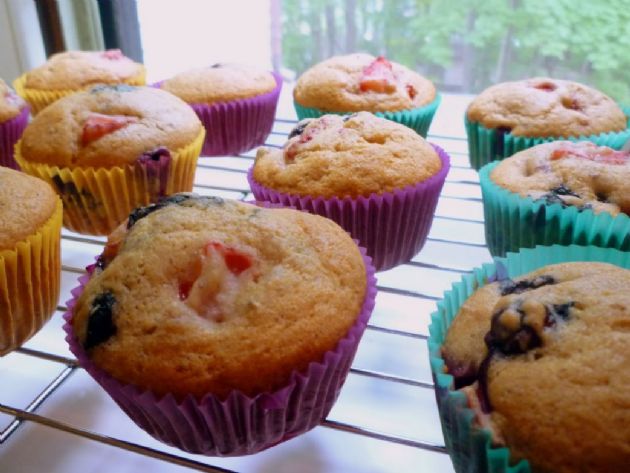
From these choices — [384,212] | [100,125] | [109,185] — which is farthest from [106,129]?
[384,212]

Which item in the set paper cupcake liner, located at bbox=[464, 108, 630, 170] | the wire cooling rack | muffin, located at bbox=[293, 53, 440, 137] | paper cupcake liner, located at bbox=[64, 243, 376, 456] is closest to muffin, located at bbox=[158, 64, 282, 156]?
muffin, located at bbox=[293, 53, 440, 137]

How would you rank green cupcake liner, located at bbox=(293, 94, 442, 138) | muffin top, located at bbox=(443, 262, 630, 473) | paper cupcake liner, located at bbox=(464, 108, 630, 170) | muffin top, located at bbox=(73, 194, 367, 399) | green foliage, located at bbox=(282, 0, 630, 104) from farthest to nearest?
green foliage, located at bbox=(282, 0, 630, 104) < green cupcake liner, located at bbox=(293, 94, 442, 138) < paper cupcake liner, located at bbox=(464, 108, 630, 170) < muffin top, located at bbox=(73, 194, 367, 399) < muffin top, located at bbox=(443, 262, 630, 473)

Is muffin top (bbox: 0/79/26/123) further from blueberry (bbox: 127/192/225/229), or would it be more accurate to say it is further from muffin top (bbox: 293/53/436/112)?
blueberry (bbox: 127/192/225/229)

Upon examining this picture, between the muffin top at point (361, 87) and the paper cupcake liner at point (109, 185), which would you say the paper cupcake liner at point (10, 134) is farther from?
the muffin top at point (361, 87)

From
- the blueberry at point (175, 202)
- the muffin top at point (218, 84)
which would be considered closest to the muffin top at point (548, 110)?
the muffin top at point (218, 84)

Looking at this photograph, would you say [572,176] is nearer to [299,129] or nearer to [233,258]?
[299,129]

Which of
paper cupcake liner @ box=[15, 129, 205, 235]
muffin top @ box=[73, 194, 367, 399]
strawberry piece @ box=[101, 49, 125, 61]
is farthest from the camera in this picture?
strawberry piece @ box=[101, 49, 125, 61]

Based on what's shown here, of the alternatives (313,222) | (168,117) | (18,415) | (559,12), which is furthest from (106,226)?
(559,12)

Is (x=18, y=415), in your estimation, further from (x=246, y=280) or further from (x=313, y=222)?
(x=313, y=222)
